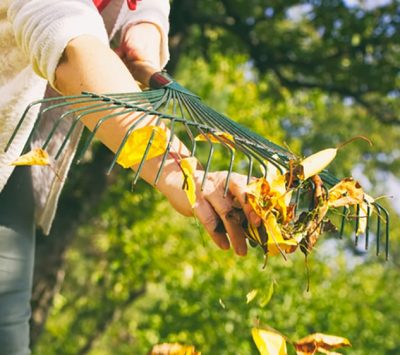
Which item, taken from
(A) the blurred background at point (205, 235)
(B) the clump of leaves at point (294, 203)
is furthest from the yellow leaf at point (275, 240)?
(A) the blurred background at point (205, 235)

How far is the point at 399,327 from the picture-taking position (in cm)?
860

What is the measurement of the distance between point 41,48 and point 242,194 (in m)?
0.44

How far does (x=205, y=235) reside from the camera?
7707 mm

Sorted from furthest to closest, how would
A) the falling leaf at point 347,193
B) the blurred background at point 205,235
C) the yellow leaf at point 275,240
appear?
the blurred background at point 205,235, the falling leaf at point 347,193, the yellow leaf at point 275,240

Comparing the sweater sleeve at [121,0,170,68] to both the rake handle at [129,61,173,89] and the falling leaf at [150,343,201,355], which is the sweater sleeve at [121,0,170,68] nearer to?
the rake handle at [129,61,173,89]

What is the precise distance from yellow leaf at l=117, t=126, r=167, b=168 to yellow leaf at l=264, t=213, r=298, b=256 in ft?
0.63

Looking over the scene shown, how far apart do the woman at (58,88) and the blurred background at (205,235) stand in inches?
119

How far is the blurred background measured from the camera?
5812 millimetres

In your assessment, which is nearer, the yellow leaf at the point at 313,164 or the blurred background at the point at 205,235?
the yellow leaf at the point at 313,164

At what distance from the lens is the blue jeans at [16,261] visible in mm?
1521

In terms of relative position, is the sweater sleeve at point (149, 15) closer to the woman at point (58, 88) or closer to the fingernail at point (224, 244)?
the woman at point (58, 88)

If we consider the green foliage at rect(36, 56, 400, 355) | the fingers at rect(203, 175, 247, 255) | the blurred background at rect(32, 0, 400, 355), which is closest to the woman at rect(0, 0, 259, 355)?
the fingers at rect(203, 175, 247, 255)

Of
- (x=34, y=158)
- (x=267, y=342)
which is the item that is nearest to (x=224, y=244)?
(x=267, y=342)

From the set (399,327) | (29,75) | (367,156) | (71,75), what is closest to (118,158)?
(71,75)
